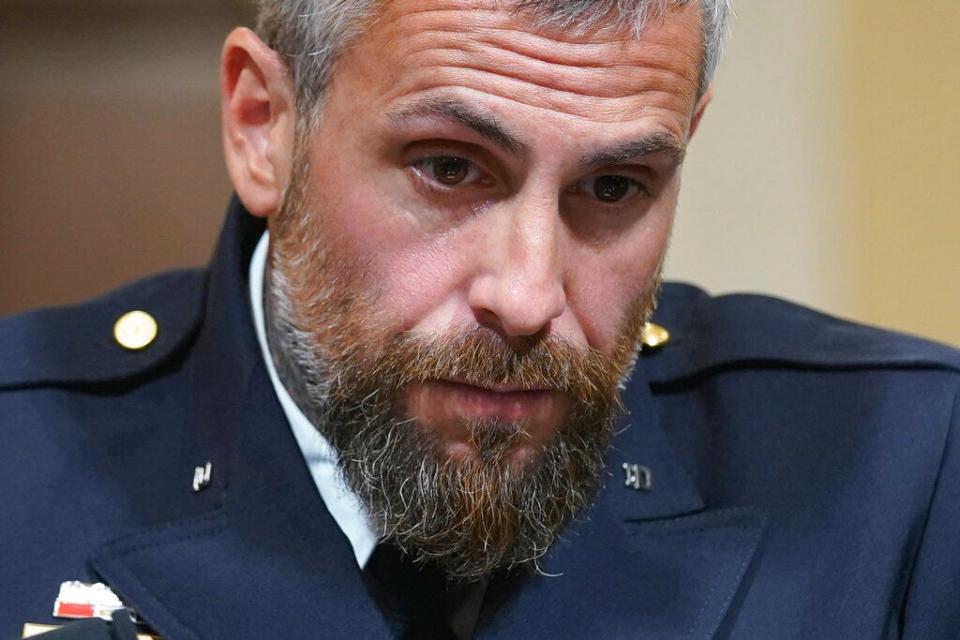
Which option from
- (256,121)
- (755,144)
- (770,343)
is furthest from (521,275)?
(755,144)

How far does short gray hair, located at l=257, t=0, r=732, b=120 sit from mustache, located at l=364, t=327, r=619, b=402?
297 millimetres

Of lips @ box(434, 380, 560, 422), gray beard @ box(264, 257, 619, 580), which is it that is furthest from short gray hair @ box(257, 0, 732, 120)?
lips @ box(434, 380, 560, 422)

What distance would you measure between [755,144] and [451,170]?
1494mm

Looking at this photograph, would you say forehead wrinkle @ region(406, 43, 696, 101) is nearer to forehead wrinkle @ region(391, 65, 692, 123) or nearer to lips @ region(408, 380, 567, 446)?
forehead wrinkle @ region(391, 65, 692, 123)

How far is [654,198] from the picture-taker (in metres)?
1.47

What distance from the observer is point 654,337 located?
70.8 inches

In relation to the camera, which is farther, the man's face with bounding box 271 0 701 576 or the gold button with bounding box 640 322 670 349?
the gold button with bounding box 640 322 670 349

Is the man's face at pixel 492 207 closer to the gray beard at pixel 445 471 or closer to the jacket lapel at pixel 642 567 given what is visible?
the gray beard at pixel 445 471

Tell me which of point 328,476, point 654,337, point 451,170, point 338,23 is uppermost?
→ point 338,23

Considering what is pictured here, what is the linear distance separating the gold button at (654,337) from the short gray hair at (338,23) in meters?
0.39

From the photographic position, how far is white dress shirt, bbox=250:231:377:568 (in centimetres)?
153

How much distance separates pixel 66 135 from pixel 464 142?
195 centimetres

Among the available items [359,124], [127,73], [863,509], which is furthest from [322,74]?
[127,73]

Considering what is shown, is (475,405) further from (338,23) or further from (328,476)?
(338,23)
